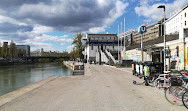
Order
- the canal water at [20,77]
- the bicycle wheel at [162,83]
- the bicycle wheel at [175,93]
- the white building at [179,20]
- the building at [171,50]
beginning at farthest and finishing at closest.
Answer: the white building at [179,20], the canal water at [20,77], the building at [171,50], the bicycle wheel at [162,83], the bicycle wheel at [175,93]

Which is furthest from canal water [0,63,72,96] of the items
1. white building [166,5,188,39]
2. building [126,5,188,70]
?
white building [166,5,188,39]

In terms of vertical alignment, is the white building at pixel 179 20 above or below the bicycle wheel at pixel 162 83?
above

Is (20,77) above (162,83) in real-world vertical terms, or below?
below

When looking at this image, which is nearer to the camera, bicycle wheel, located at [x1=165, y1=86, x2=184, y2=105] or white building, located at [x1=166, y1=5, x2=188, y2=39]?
bicycle wheel, located at [x1=165, y1=86, x2=184, y2=105]

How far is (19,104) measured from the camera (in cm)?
725

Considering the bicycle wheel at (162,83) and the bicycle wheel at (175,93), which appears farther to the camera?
the bicycle wheel at (162,83)

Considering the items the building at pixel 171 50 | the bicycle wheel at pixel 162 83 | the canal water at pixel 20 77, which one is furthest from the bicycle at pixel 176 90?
the canal water at pixel 20 77

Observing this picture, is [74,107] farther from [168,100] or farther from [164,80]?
[164,80]

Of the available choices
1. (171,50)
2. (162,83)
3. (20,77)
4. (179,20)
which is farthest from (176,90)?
(179,20)

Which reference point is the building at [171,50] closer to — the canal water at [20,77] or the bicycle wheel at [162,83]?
the bicycle wheel at [162,83]

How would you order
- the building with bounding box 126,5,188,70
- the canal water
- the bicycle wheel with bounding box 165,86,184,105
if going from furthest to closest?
1. the canal water
2. the building with bounding box 126,5,188,70
3. the bicycle wheel with bounding box 165,86,184,105

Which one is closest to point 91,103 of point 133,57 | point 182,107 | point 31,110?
point 31,110

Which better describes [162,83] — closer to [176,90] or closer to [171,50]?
[176,90]

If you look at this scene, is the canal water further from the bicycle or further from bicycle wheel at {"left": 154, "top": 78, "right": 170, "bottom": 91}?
the bicycle
